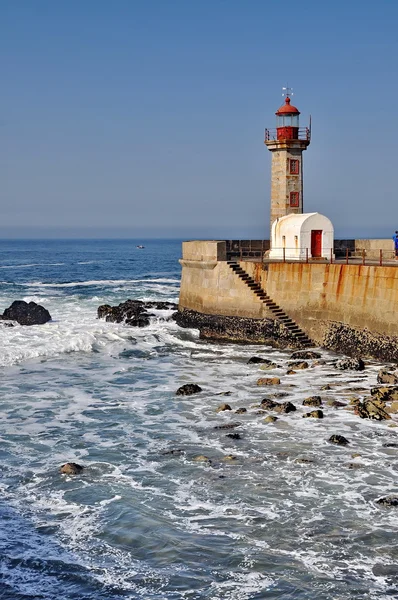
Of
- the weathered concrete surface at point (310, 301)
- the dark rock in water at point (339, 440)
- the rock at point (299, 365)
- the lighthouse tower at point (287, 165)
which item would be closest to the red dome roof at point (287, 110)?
the lighthouse tower at point (287, 165)

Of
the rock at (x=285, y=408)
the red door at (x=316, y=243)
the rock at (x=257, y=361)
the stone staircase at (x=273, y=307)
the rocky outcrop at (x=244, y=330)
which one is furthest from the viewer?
the red door at (x=316, y=243)

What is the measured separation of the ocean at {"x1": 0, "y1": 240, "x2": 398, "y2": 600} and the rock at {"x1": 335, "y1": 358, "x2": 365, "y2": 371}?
0.26 meters

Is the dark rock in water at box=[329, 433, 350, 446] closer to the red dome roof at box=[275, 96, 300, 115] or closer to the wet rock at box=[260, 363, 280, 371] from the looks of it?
the wet rock at box=[260, 363, 280, 371]

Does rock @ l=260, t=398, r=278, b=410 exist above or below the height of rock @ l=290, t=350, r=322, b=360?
below

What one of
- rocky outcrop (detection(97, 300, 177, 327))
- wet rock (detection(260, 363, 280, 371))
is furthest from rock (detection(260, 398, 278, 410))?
rocky outcrop (detection(97, 300, 177, 327))

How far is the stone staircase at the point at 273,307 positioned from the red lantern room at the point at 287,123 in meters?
6.01

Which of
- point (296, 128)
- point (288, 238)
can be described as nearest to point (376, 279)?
point (288, 238)

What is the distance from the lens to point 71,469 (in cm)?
1028

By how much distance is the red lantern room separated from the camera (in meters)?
25.4

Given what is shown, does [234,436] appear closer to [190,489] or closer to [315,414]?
[315,414]

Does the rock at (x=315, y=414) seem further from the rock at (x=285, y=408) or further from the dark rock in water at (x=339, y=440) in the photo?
the dark rock in water at (x=339, y=440)

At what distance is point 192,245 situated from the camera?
24.2 metres

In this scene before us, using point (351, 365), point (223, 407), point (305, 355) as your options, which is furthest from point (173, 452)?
point (305, 355)

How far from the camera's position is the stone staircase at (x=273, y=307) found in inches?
797
